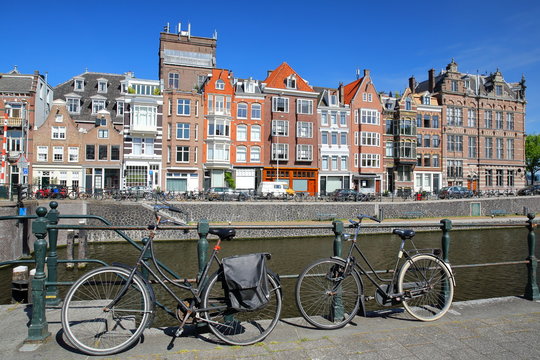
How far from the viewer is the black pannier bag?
12.8ft

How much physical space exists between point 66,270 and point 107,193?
16.3 metres

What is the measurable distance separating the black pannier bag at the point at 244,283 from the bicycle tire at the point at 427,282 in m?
2.08

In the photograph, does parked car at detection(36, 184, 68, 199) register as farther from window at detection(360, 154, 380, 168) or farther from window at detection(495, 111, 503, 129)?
window at detection(495, 111, 503, 129)

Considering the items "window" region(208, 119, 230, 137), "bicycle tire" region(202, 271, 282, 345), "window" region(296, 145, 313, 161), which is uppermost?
"window" region(208, 119, 230, 137)

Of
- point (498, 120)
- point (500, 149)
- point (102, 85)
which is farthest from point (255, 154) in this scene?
point (500, 149)

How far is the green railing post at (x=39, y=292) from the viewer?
12.6 ft

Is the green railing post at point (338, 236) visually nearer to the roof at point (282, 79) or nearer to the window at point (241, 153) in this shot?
the window at point (241, 153)

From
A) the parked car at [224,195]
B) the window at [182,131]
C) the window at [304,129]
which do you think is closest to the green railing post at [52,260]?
the parked car at [224,195]

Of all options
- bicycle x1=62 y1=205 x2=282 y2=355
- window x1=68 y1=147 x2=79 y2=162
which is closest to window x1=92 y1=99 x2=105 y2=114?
window x1=68 y1=147 x2=79 y2=162

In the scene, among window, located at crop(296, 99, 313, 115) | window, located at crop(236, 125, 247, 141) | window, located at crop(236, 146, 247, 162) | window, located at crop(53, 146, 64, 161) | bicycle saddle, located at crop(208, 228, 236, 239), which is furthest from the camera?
window, located at crop(296, 99, 313, 115)

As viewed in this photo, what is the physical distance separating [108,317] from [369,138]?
157 feet

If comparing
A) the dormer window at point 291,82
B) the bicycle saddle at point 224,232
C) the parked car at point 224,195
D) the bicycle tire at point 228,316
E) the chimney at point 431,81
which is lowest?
the bicycle tire at point 228,316

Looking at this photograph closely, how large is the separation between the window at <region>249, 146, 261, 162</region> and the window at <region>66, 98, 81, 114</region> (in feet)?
67.9

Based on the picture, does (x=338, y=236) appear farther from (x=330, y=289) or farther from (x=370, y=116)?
(x=370, y=116)
